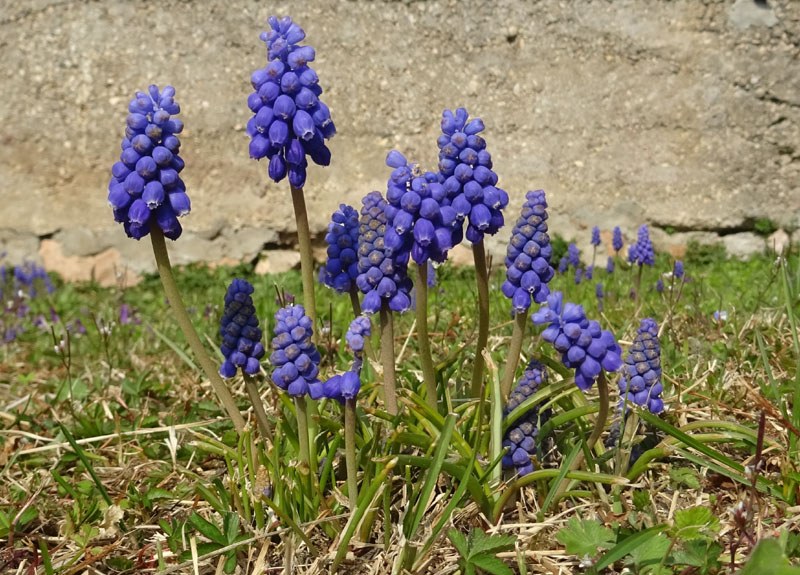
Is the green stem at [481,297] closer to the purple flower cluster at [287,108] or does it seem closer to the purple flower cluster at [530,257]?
the purple flower cluster at [530,257]

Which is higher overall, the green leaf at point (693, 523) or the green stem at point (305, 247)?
the green stem at point (305, 247)

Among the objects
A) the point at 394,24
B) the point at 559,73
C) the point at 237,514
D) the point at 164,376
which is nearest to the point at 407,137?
the point at 394,24

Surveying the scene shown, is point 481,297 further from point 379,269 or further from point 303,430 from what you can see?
point 303,430

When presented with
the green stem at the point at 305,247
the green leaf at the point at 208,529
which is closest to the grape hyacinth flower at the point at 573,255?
the green stem at the point at 305,247

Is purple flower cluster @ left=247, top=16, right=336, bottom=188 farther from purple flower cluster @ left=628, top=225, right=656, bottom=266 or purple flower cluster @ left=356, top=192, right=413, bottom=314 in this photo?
purple flower cluster @ left=628, top=225, right=656, bottom=266

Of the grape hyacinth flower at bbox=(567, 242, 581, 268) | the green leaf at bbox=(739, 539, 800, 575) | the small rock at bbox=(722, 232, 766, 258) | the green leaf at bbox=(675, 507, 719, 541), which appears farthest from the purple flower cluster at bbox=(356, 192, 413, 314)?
the small rock at bbox=(722, 232, 766, 258)

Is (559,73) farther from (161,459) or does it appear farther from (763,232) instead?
(161,459)

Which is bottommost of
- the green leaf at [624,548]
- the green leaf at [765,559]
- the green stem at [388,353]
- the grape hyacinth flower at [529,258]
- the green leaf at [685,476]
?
the green leaf at [685,476]
